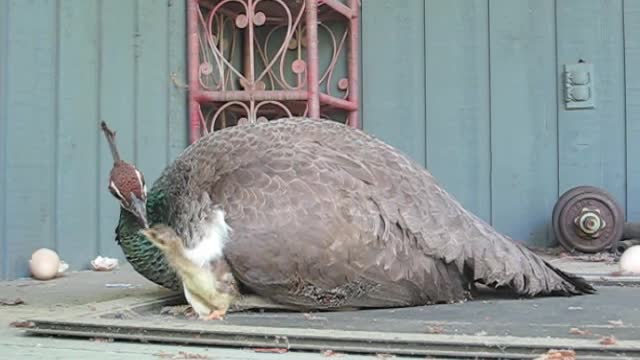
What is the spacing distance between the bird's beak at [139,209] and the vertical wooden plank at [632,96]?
10.1 feet

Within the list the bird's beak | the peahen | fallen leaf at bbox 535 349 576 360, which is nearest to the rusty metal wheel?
the peahen

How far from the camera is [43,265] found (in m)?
3.53

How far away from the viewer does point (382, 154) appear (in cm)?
267

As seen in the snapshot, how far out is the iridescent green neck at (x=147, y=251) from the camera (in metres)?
2.57

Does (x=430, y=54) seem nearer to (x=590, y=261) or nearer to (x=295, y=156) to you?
(x=590, y=261)

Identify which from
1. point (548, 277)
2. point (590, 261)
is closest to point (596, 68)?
point (590, 261)

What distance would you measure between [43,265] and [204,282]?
1.40 metres

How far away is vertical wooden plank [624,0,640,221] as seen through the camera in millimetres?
4746

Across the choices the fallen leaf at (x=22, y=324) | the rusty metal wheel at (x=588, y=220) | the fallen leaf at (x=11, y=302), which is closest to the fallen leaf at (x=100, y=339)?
the fallen leaf at (x=22, y=324)

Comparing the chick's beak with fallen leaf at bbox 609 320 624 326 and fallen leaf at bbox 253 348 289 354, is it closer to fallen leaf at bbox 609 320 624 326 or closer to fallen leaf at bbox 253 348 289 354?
fallen leaf at bbox 253 348 289 354

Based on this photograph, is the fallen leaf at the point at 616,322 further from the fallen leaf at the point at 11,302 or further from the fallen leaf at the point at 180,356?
the fallen leaf at the point at 11,302

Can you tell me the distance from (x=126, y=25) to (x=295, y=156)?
2.03m

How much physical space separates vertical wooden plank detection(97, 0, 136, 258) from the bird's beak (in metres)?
1.62

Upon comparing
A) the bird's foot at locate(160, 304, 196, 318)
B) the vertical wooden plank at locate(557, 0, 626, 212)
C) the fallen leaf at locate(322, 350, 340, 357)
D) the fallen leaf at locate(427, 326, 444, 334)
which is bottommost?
the fallen leaf at locate(322, 350, 340, 357)
